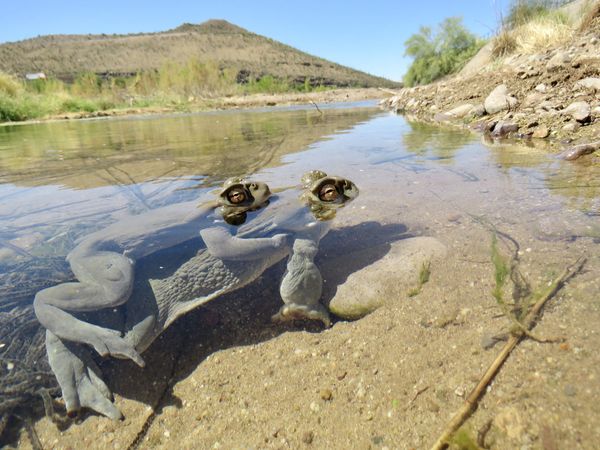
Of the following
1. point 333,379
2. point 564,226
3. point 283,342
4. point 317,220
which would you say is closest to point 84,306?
point 283,342

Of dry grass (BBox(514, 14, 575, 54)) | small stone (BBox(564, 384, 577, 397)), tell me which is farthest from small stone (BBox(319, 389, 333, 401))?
dry grass (BBox(514, 14, 575, 54))

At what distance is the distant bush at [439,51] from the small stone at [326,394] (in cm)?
2379

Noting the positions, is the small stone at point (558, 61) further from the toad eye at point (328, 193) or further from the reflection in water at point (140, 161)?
the toad eye at point (328, 193)

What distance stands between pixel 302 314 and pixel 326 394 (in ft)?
1.57

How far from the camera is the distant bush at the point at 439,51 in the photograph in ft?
71.7

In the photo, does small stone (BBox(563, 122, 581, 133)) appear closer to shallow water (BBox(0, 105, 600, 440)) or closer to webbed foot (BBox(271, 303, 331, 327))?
shallow water (BBox(0, 105, 600, 440))

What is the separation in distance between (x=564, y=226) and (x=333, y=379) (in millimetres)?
1718

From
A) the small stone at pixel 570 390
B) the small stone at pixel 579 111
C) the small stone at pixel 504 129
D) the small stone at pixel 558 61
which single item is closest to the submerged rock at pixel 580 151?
the small stone at pixel 579 111

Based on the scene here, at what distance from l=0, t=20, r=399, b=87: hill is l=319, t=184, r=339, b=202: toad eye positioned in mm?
59176

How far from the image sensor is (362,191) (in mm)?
3289

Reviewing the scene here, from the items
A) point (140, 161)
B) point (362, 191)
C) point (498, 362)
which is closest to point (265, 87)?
point (140, 161)

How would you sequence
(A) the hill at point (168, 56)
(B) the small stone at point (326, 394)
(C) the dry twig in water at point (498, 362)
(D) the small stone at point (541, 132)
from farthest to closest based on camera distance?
1. (A) the hill at point (168, 56)
2. (D) the small stone at point (541, 132)
3. (B) the small stone at point (326, 394)
4. (C) the dry twig in water at point (498, 362)

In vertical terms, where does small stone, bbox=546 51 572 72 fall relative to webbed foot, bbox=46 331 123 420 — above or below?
above

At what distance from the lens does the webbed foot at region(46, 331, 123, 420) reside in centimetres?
142
